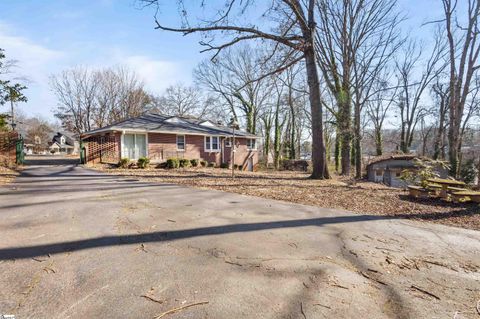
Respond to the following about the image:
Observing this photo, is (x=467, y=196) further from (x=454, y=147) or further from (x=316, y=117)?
(x=454, y=147)

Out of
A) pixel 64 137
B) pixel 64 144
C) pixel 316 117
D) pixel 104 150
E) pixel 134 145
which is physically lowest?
pixel 104 150

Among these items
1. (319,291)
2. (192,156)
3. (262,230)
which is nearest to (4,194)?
(262,230)

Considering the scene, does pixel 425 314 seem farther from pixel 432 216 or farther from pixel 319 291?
pixel 432 216

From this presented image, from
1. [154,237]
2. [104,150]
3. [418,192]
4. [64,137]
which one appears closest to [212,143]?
[104,150]

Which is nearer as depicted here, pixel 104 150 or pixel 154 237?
pixel 154 237

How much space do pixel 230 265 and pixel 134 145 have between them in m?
16.4

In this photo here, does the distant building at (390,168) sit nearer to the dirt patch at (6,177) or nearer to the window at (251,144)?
the window at (251,144)

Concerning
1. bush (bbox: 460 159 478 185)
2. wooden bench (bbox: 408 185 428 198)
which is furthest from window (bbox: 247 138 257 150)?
wooden bench (bbox: 408 185 428 198)

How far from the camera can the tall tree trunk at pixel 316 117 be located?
10.2 metres

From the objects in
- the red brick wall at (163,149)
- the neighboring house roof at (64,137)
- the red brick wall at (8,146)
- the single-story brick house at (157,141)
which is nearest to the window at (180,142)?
the single-story brick house at (157,141)

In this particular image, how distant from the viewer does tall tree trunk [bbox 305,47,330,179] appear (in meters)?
10.2

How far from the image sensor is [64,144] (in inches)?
2136

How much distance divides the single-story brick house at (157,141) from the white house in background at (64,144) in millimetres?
41465

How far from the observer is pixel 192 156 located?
20047 millimetres
